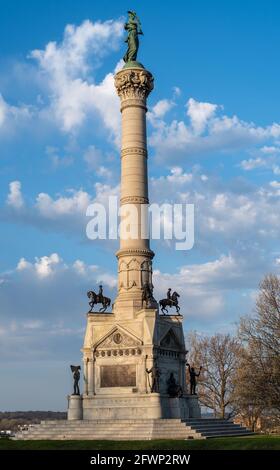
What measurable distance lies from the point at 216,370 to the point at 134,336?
2015 cm

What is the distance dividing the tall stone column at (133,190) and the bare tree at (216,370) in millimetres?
17618

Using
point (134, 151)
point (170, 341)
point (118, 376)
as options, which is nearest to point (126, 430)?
point (118, 376)

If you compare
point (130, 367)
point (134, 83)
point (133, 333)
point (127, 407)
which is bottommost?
point (127, 407)

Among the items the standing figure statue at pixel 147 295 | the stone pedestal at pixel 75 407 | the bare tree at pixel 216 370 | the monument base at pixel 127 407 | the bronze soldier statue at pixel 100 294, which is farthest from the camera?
the bare tree at pixel 216 370

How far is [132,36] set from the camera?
46656mm

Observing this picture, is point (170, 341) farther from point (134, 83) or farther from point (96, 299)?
point (134, 83)

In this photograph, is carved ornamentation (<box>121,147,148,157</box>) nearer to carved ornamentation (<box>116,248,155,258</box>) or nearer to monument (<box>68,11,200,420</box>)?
monument (<box>68,11,200,420</box>)

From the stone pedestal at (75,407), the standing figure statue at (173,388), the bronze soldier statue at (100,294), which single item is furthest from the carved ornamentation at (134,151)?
the stone pedestal at (75,407)

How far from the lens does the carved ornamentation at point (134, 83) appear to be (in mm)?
44156

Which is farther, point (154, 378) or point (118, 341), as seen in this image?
point (118, 341)

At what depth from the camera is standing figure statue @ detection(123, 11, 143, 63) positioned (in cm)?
4606

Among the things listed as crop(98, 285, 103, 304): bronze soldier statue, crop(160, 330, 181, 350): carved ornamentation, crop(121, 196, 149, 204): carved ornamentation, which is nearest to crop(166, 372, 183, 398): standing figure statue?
crop(160, 330, 181, 350): carved ornamentation

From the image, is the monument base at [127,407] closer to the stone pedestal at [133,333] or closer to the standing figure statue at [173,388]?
the stone pedestal at [133,333]
